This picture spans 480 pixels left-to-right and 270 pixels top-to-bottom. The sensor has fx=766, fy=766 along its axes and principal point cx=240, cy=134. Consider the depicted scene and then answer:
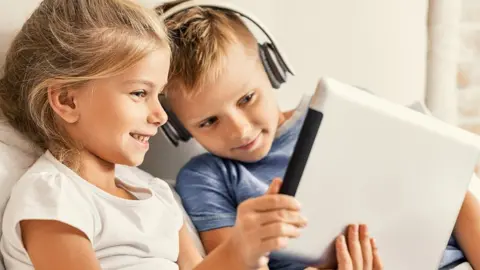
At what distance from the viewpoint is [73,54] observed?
0.94 m

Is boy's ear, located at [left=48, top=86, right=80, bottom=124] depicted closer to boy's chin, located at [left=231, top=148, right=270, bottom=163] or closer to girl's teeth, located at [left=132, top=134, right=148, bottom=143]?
girl's teeth, located at [left=132, top=134, right=148, bottom=143]

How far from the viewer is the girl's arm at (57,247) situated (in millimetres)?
856

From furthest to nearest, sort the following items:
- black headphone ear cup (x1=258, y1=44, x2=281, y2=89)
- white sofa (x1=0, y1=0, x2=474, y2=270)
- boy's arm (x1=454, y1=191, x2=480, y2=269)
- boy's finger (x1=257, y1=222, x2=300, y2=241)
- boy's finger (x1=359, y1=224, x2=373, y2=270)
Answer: white sofa (x1=0, y1=0, x2=474, y2=270)
black headphone ear cup (x1=258, y1=44, x2=281, y2=89)
boy's arm (x1=454, y1=191, x2=480, y2=269)
boy's finger (x1=359, y1=224, x2=373, y2=270)
boy's finger (x1=257, y1=222, x2=300, y2=241)

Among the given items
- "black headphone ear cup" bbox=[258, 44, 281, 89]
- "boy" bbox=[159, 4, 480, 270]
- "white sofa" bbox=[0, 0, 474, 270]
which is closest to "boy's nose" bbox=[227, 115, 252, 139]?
"boy" bbox=[159, 4, 480, 270]

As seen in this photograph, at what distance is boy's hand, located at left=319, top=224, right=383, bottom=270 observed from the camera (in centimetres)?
87

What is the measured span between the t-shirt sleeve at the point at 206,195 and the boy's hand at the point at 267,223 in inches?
13.7

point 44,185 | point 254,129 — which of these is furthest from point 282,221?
point 254,129

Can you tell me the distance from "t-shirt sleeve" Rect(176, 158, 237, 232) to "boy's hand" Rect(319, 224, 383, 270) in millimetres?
309

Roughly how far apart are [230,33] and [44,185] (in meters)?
0.41

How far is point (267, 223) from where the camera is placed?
0.79m

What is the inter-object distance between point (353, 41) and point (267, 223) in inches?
34.0

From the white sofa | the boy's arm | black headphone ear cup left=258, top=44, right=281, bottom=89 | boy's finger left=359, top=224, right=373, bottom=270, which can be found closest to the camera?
boy's finger left=359, top=224, right=373, bottom=270

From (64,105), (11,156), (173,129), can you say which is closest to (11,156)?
(11,156)

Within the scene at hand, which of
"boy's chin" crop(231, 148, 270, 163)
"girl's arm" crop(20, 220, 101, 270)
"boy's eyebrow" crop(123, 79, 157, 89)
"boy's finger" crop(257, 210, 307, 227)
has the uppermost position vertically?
"boy's eyebrow" crop(123, 79, 157, 89)
